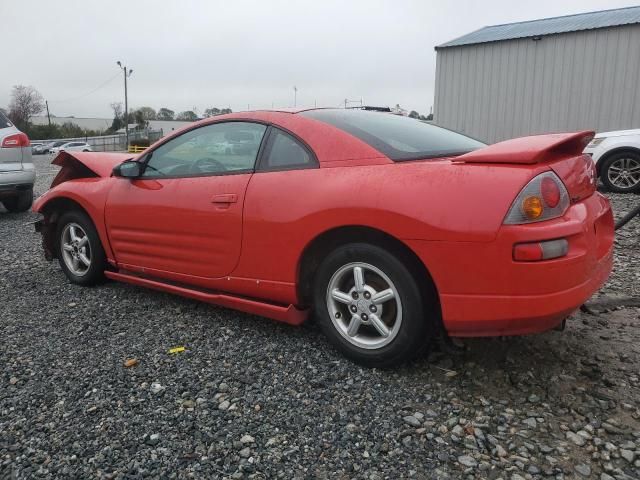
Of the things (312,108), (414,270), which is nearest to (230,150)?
(312,108)

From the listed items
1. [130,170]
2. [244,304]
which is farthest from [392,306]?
[130,170]

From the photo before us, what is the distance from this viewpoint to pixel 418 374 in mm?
2615

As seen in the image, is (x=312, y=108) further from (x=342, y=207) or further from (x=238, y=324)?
(x=238, y=324)

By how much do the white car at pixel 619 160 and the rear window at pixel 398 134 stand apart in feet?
18.7

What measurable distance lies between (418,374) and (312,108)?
67.3 inches

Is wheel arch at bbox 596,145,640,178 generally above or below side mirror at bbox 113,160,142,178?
above

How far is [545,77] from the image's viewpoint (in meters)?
12.3

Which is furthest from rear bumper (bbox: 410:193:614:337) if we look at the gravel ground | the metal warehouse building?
the metal warehouse building

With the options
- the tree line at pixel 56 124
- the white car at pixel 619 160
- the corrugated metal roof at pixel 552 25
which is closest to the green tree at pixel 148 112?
the tree line at pixel 56 124

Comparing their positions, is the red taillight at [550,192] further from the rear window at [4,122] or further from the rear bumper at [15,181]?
the rear window at [4,122]

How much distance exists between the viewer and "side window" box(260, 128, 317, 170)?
2.85 meters

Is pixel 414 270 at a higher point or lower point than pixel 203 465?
higher

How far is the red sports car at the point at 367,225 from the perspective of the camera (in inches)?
86.4

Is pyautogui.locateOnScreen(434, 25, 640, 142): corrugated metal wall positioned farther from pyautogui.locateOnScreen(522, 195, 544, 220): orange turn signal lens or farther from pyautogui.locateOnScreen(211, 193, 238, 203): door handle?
pyautogui.locateOnScreen(522, 195, 544, 220): orange turn signal lens
